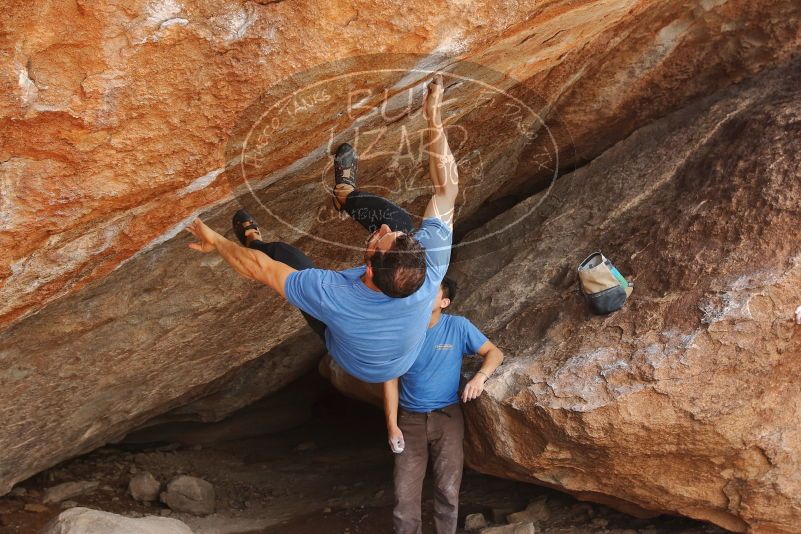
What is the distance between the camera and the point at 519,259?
4.45m

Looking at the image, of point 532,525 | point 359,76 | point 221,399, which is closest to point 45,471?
point 221,399

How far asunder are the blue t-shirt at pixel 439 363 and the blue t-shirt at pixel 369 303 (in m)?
0.47

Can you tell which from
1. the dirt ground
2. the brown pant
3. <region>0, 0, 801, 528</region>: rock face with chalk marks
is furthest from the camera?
the dirt ground

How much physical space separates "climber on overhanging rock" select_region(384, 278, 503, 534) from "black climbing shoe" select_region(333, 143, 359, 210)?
71 cm

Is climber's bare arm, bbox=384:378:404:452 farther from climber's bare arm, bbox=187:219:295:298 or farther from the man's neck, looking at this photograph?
climber's bare arm, bbox=187:219:295:298

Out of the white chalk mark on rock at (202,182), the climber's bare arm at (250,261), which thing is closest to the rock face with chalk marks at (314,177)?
the white chalk mark on rock at (202,182)

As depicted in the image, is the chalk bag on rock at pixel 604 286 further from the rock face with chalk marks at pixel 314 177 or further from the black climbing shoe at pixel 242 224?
the black climbing shoe at pixel 242 224

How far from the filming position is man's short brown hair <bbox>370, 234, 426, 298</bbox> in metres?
2.96

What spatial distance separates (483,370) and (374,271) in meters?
0.94

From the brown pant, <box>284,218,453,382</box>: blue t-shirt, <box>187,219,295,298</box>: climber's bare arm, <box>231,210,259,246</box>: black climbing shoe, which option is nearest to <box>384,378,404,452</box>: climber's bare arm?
the brown pant

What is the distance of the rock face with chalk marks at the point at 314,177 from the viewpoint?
2.56 metres

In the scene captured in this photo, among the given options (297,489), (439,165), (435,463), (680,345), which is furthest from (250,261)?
(297,489)

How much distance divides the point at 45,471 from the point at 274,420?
5.81ft

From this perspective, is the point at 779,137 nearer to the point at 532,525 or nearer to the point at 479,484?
the point at 532,525
